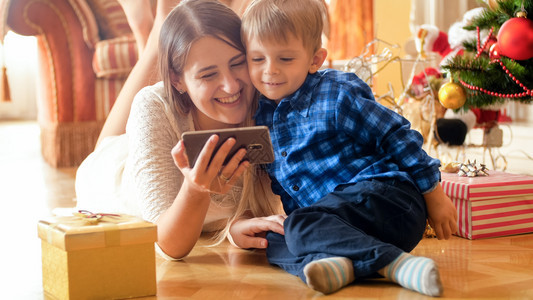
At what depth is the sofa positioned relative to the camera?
3158 mm

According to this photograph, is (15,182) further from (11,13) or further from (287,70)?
(287,70)

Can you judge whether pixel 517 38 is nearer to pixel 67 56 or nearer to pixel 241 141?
pixel 241 141

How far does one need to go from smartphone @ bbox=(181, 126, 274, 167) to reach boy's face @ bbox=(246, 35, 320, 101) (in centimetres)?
17

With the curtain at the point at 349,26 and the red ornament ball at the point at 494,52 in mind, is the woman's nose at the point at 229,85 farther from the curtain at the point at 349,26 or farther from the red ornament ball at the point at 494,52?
the curtain at the point at 349,26

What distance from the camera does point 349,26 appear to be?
14.6ft

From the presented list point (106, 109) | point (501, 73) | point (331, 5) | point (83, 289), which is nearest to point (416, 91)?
point (501, 73)

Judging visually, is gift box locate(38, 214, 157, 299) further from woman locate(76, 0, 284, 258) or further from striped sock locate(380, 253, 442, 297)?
striped sock locate(380, 253, 442, 297)

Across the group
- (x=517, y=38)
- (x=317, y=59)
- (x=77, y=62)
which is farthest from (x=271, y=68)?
(x=77, y=62)

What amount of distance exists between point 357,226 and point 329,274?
15 cm

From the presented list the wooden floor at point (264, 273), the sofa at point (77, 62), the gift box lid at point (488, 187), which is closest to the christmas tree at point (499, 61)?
the gift box lid at point (488, 187)

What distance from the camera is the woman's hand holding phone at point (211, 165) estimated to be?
104 cm

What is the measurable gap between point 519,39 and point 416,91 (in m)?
0.86

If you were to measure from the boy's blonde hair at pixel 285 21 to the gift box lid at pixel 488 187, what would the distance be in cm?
54

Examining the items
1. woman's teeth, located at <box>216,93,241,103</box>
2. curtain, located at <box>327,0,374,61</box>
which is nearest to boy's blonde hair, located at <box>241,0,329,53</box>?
woman's teeth, located at <box>216,93,241,103</box>
